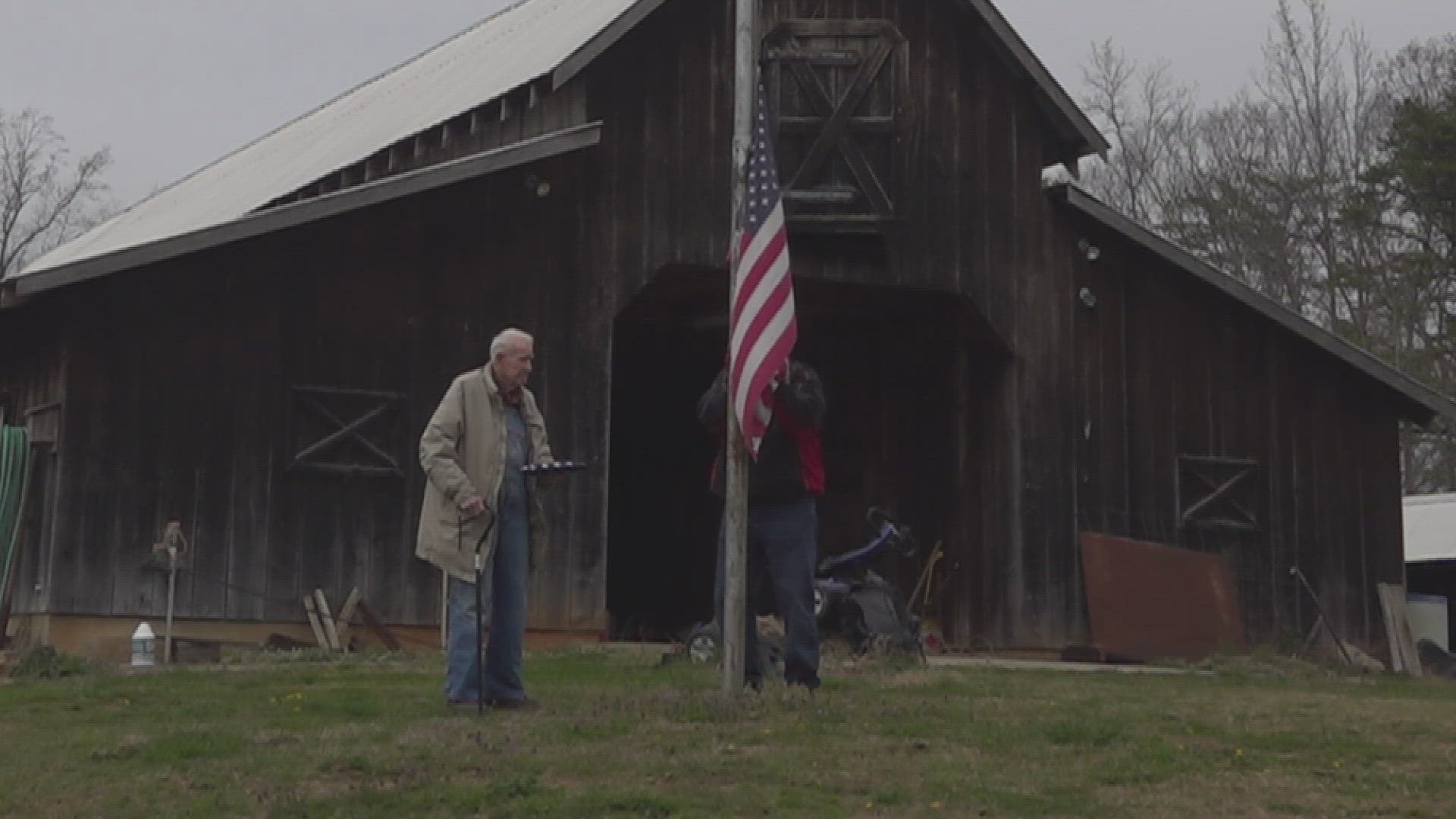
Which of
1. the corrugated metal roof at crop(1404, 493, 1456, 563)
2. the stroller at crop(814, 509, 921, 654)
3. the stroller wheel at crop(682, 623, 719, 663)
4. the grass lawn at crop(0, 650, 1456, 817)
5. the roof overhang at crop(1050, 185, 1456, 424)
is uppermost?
the roof overhang at crop(1050, 185, 1456, 424)

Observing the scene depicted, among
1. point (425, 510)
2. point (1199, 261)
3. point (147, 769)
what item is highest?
point (1199, 261)

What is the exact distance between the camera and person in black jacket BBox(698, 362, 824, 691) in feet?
32.0

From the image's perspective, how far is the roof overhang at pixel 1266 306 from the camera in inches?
736

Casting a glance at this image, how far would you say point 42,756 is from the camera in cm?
848

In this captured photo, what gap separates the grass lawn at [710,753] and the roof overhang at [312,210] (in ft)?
13.4

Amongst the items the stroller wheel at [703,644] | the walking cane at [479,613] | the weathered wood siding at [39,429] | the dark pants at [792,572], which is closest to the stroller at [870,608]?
the stroller wheel at [703,644]

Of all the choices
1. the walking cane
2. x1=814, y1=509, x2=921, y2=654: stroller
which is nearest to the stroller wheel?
x1=814, y1=509, x2=921, y2=654: stroller

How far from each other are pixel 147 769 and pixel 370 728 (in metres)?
1.10

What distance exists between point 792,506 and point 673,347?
1181 cm

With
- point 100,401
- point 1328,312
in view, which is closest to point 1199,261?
point 100,401

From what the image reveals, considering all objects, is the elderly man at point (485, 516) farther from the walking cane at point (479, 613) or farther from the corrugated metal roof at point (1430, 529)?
the corrugated metal roof at point (1430, 529)

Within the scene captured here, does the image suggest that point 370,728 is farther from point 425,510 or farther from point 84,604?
point 84,604

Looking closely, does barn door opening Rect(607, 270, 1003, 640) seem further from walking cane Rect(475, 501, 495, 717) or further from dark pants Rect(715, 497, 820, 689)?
walking cane Rect(475, 501, 495, 717)

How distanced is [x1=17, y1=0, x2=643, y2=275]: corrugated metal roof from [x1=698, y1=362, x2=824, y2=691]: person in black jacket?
7.27 metres
